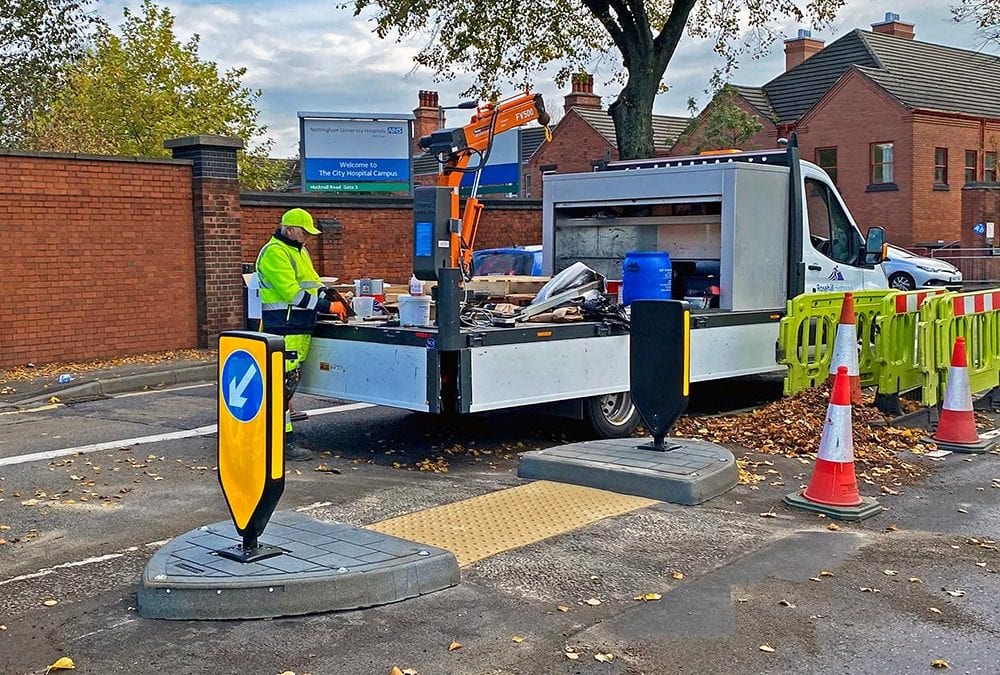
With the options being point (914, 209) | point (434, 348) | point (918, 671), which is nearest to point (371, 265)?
point (434, 348)

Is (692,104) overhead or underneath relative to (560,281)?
overhead

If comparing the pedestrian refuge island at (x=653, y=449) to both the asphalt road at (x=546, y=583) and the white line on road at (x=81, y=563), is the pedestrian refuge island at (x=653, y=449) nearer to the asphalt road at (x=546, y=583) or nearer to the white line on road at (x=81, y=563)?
the asphalt road at (x=546, y=583)

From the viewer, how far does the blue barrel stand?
9.98 m

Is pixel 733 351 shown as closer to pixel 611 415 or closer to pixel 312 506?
pixel 611 415

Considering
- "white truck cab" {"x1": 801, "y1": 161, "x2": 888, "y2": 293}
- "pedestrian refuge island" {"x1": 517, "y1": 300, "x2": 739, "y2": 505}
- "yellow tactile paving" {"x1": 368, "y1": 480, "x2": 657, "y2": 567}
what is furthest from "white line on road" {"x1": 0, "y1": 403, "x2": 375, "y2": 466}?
"white truck cab" {"x1": 801, "y1": 161, "x2": 888, "y2": 293}

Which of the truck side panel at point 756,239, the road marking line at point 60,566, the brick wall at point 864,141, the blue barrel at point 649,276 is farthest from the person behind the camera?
the brick wall at point 864,141

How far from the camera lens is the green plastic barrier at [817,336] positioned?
10133 mm

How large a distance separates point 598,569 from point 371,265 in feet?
47.2

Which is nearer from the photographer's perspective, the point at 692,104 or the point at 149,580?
the point at 149,580

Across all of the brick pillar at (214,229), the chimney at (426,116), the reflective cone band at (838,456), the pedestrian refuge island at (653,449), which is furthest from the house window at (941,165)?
the reflective cone band at (838,456)

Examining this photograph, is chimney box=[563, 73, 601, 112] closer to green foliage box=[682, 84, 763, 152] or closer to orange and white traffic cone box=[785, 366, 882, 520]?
green foliage box=[682, 84, 763, 152]

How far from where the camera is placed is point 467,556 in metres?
6.15

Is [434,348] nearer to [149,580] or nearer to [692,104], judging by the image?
[149,580]

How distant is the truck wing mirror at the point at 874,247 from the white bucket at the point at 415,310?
213 inches
